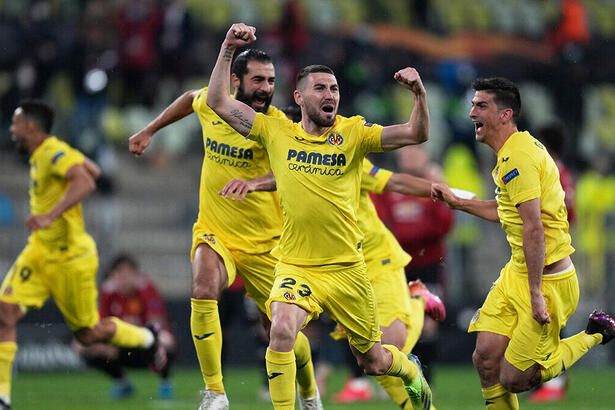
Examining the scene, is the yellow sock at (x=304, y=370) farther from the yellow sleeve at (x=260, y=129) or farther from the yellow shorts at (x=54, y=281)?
the yellow shorts at (x=54, y=281)

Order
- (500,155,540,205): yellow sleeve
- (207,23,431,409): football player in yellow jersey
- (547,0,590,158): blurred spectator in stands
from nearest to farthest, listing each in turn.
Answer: (500,155,540,205): yellow sleeve < (207,23,431,409): football player in yellow jersey < (547,0,590,158): blurred spectator in stands

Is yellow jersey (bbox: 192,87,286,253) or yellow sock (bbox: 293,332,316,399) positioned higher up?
yellow jersey (bbox: 192,87,286,253)

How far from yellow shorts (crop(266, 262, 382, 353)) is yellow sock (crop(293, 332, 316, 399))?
0.73 metres

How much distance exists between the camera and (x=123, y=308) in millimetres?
12961

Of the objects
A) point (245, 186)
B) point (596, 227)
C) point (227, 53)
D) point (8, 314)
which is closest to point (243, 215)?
point (245, 186)

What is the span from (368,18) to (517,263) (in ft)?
51.1

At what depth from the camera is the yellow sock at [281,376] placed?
6938mm

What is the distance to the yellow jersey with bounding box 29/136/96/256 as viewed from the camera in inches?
388

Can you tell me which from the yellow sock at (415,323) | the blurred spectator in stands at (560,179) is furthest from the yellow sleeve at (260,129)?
the blurred spectator in stands at (560,179)

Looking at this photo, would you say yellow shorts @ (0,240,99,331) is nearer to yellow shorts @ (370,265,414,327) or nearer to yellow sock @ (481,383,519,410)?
yellow shorts @ (370,265,414,327)

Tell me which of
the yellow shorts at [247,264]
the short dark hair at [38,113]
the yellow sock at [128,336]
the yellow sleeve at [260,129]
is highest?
the yellow sleeve at [260,129]

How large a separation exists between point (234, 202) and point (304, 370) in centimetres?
139

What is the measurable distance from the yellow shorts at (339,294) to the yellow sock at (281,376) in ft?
1.13

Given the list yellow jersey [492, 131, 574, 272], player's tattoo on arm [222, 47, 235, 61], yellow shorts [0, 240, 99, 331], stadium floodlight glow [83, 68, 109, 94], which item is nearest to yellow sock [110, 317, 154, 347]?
yellow shorts [0, 240, 99, 331]
